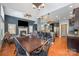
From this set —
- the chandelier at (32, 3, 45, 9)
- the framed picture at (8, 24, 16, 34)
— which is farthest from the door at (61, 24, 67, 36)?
the framed picture at (8, 24, 16, 34)

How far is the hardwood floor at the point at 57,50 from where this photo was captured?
7.95ft

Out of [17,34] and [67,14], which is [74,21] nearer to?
[67,14]

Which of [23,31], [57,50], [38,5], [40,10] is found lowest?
[57,50]

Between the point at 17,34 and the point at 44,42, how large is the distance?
1.96 feet

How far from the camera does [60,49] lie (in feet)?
8.05

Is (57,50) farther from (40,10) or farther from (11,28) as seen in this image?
(11,28)

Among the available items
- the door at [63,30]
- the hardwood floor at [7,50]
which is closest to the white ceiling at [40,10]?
the door at [63,30]

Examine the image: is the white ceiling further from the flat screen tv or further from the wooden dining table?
the wooden dining table

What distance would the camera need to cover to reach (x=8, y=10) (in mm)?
2455

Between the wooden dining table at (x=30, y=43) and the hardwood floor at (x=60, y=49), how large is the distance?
10.8 inches

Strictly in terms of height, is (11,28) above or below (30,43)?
above

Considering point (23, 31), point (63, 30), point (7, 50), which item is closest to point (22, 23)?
point (23, 31)

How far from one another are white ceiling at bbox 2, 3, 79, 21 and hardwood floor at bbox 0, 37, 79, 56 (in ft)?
1.67

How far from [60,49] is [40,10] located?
36.1 inches
